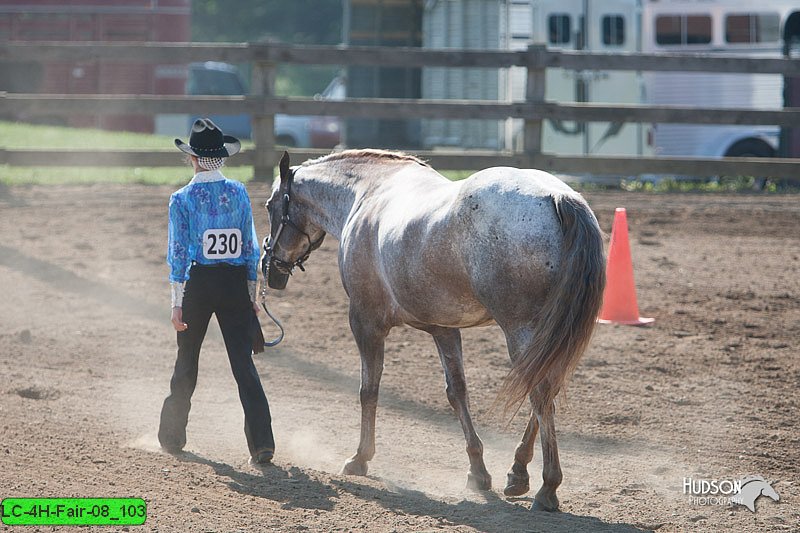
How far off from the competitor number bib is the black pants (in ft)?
0.22

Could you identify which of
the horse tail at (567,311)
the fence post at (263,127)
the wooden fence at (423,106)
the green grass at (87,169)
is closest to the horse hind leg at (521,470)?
the horse tail at (567,311)

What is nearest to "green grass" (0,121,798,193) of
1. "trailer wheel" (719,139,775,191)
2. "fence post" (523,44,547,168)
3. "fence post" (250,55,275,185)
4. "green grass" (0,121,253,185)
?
"green grass" (0,121,253,185)

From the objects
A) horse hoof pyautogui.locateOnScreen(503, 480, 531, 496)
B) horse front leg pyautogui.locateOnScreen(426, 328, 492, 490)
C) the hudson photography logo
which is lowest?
the hudson photography logo

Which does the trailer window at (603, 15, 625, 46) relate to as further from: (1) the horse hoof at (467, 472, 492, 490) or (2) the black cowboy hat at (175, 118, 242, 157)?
(1) the horse hoof at (467, 472, 492, 490)

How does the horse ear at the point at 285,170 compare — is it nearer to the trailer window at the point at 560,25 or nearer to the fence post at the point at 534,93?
the fence post at the point at 534,93

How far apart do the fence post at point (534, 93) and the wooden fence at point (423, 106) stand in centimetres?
1

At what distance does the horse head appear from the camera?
20.1 feet

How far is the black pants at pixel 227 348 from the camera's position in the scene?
5.40m

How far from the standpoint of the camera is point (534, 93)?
43.3ft

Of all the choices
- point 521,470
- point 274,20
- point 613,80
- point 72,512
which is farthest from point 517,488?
point 274,20

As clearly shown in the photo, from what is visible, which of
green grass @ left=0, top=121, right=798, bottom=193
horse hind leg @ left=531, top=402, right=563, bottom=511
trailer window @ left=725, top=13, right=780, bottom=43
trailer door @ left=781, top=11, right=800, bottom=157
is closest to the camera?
horse hind leg @ left=531, top=402, right=563, bottom=511

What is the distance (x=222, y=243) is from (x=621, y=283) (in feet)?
12.4

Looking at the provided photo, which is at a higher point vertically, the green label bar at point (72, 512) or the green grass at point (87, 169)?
the green grass at point (87, 169)

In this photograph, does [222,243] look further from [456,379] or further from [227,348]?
[456,379]
